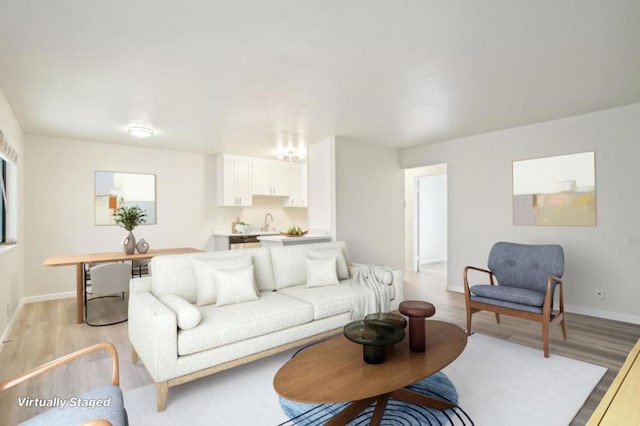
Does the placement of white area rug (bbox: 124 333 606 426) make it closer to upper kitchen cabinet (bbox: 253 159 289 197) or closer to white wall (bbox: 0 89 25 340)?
white wall (bbox: 0 89 25 340)

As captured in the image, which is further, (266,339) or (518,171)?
(518,171)

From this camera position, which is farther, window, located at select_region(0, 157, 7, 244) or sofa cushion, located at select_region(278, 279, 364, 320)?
window, located at select_region(0, 157, 7, 244)

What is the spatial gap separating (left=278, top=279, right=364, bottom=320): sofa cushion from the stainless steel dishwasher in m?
3.22

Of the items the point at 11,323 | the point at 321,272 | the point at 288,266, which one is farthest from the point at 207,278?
the point at 11,323

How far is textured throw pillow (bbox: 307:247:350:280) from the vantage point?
3788 mm

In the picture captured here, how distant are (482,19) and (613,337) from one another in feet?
11.2

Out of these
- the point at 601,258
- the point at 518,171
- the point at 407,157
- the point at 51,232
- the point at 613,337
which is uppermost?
the point at 407,157

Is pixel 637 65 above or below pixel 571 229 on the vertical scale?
above

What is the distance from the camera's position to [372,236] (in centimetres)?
575

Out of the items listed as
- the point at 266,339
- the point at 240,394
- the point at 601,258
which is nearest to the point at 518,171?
the point at 601,258

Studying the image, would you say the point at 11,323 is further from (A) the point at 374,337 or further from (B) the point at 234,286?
(A) the point at 374,337

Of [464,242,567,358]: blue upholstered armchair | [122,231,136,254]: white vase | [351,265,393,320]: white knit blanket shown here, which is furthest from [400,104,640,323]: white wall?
[122,231,136,254]: white vase

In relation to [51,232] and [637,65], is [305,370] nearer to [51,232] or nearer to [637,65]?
[637,65]

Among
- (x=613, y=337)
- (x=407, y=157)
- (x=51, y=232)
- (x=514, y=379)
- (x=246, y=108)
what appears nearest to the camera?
(x=514, y=379)
